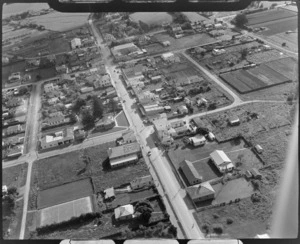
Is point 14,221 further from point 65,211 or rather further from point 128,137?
point 128,137

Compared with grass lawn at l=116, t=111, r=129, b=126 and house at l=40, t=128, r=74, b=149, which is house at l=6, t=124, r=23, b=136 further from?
grass lawn at l=116, t=111, r=129, b=126

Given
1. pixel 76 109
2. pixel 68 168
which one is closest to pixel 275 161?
pixel 68 168

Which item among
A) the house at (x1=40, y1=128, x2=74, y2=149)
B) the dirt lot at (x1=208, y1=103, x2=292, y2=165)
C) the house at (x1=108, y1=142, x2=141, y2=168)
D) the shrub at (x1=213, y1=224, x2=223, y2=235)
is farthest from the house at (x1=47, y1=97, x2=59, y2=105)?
the shrub at (x1=213, y1=224, x2=223, y2=235)

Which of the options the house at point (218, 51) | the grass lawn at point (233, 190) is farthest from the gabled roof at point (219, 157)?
the house at point (218, 51)

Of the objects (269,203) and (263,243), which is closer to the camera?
(263,243)

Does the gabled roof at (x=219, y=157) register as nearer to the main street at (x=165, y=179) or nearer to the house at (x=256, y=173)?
the house at (x=256, y=173)

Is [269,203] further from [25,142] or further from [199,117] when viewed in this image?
[25,142]
